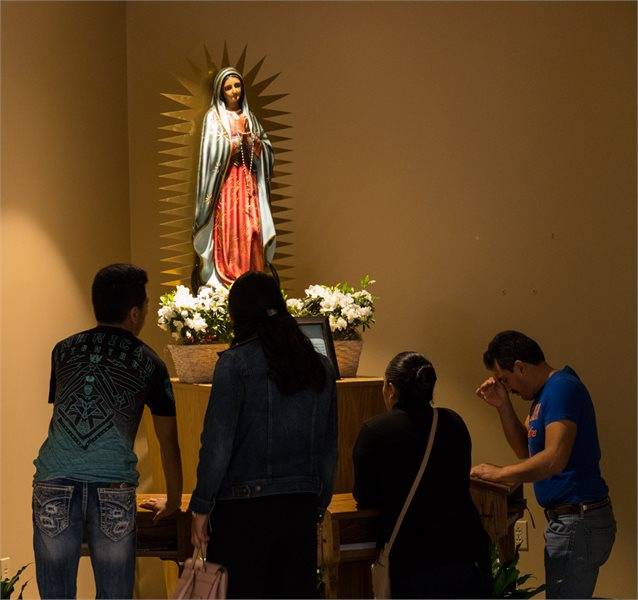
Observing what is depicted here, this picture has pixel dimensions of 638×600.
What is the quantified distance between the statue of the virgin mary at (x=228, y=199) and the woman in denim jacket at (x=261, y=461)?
6.00 feet

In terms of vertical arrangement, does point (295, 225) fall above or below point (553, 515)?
above

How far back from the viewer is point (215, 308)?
4.25 meters

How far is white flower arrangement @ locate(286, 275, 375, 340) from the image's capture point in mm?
4355

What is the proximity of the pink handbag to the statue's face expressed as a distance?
8.27ft

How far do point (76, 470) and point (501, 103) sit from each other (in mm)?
3259

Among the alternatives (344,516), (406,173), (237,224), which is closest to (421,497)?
(344,516)

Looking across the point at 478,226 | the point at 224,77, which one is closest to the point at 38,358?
the point at 224,77

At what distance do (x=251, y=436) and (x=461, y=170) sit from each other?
2.93m

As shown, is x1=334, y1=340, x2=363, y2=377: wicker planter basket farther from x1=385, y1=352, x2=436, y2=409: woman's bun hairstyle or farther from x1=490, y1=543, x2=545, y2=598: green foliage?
x1=385, y1=352, x2=436, y2=409: woman's bun hairstyle

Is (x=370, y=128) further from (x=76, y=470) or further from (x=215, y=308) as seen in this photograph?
(x=76, y=470)

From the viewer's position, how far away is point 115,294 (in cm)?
282

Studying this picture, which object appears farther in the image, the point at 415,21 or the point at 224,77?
the point at 415,21

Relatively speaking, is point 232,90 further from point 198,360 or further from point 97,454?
point 97,454

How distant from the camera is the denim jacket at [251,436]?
2.61 m
